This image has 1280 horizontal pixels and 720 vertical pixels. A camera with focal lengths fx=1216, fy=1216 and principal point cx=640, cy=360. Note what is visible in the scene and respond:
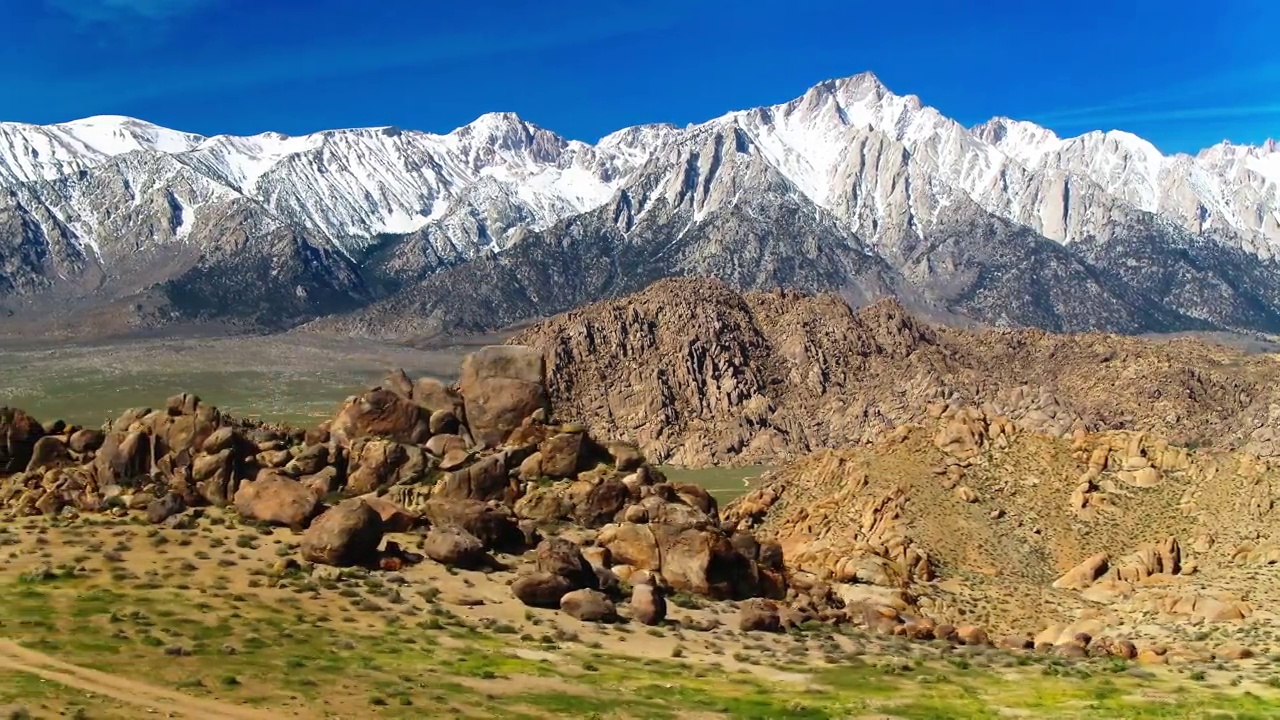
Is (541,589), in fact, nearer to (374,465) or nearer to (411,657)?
(411,657)

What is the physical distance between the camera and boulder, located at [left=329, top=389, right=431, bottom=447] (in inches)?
1934

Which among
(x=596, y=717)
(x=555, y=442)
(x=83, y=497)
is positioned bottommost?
Result: (x=596, y=717)

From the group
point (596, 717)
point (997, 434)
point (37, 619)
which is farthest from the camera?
point (997, 434)

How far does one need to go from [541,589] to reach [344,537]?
651cm

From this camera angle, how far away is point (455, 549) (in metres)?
40.2

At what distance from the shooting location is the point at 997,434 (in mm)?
77188

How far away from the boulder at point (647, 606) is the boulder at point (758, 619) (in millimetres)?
2617

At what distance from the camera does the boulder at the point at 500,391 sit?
5038cm

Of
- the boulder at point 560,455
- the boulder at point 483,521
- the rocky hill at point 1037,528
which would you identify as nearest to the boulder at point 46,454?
the boulder at point 483,521

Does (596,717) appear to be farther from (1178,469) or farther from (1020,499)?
(1178,469)

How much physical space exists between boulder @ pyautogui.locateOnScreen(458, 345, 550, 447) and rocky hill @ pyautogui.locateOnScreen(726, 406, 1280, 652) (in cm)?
1584

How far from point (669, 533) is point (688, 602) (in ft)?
10.3

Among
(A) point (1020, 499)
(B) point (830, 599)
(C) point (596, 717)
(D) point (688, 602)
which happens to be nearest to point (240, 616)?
(C) point (596, 717)

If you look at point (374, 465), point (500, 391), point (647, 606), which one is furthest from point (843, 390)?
point (647, 606)
